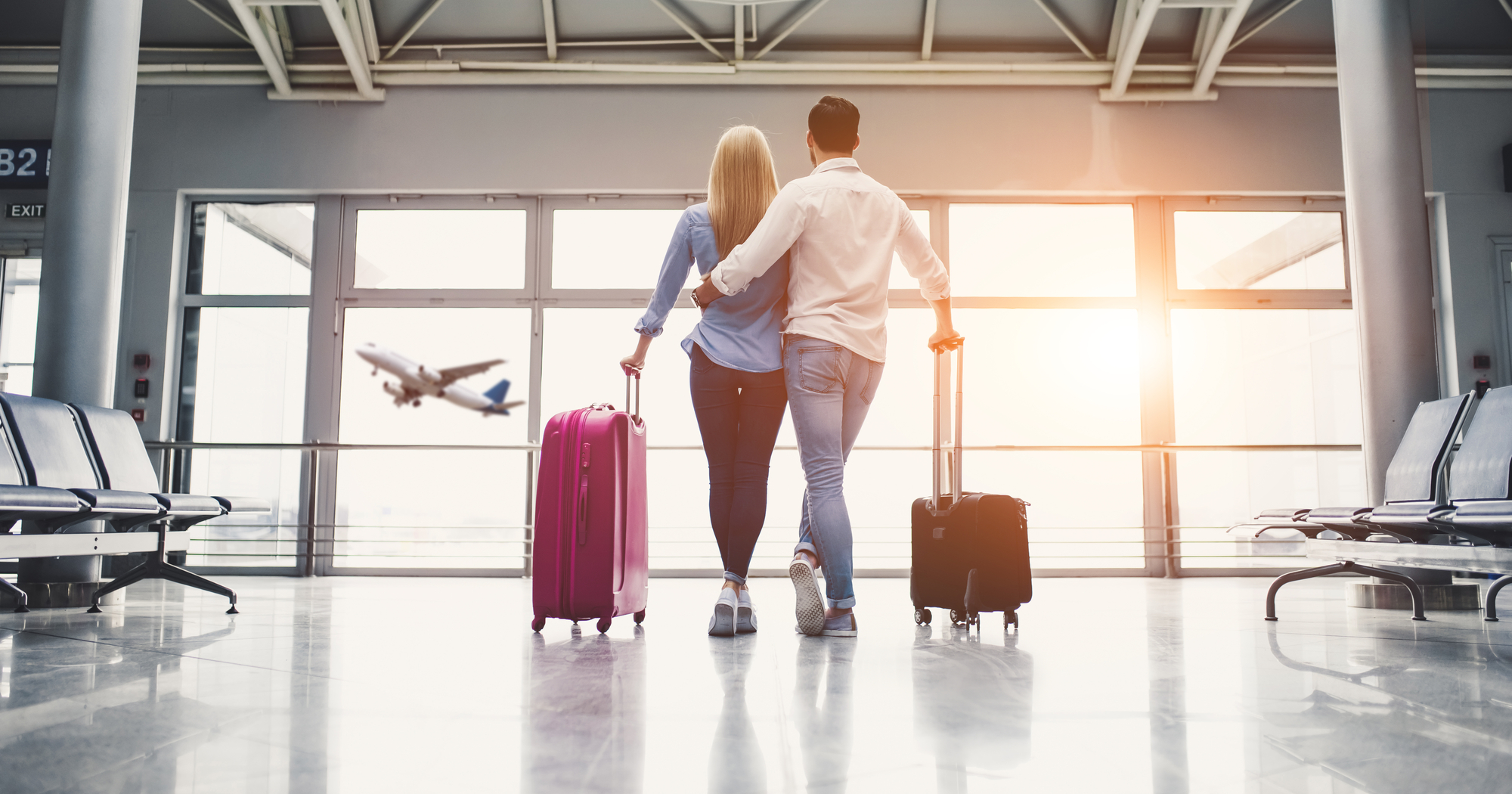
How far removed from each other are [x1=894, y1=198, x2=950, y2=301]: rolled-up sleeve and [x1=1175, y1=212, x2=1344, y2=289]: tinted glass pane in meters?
4.34

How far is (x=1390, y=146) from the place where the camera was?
352cm

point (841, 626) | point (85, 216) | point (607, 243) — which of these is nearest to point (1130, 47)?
point (607, 243)

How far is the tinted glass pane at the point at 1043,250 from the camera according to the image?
6.07 metres

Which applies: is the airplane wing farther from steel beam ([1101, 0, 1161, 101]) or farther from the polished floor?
steel beam ([1101, 0, 1161, 101])

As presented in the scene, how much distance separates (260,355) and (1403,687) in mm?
6394

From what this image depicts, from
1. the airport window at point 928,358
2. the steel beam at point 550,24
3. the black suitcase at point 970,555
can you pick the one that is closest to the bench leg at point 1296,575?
the black suitcase at point 970,555

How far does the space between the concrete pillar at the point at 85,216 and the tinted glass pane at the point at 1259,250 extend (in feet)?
19.4

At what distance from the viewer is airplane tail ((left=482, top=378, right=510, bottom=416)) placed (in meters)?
5.75

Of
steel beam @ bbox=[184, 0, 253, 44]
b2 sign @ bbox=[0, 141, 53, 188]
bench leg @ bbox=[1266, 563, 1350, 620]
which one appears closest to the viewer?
bench leg @ bbox=[1266, 563, 1350, 620]

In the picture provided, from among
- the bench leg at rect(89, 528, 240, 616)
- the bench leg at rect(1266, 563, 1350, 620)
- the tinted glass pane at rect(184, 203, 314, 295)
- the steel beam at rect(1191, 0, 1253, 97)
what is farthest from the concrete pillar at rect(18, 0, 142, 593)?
the steel beam at rect(1191, 0, 1253, 97)

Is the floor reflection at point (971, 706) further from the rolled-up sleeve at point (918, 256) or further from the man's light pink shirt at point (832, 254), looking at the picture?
the rolled-up sleeve at point (918, 256)

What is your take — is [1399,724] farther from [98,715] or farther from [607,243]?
[607,243]

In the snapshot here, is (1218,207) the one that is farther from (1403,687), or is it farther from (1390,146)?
(1403,687)

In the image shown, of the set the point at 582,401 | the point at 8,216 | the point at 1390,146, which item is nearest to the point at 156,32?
the point at 8,216
